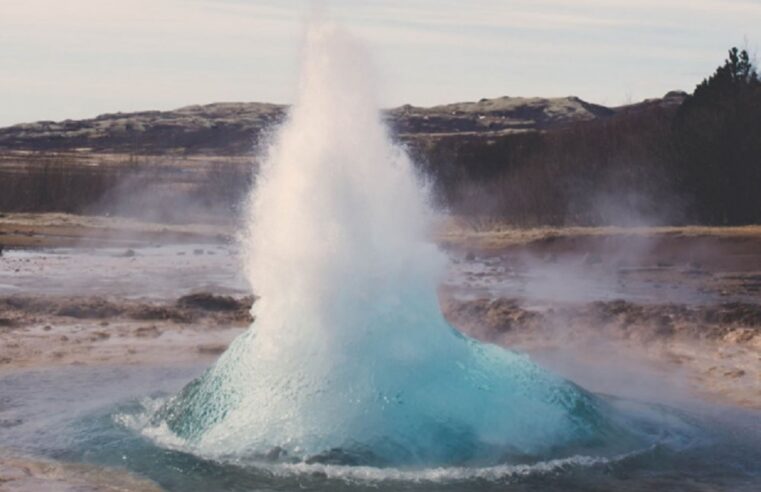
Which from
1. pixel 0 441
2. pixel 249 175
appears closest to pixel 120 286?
pixel 0 441

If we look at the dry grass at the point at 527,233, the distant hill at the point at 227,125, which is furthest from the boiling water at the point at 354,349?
the distant hill at the point at 227,125

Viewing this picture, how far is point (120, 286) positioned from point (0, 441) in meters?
11.6

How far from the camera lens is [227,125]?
110m

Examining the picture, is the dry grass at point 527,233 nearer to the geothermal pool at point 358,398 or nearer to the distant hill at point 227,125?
the geothermal pool at point 358,398

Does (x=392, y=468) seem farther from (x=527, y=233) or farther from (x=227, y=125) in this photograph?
(x=227, y=125)

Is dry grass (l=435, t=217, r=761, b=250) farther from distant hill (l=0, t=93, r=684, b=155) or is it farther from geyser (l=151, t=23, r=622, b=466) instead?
distant hill (l=0, t=93, r=684, b=155)

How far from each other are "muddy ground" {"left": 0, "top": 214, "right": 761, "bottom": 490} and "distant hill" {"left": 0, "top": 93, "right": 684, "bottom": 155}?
62.1 metres

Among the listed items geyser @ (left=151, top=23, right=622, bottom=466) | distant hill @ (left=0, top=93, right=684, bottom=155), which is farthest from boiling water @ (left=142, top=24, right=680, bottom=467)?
distant hill @ (left=0, top=93, right=684, bottom=155)

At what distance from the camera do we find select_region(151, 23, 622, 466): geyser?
9047 millimetres

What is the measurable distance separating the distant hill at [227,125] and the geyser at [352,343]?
78.9 m

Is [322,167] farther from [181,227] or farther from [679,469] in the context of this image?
[181,227]

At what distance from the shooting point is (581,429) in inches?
367

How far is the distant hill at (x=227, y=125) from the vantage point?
319 ft

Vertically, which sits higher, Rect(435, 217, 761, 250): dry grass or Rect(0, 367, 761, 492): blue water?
Rect(0, 367, 761, 492): blue water
